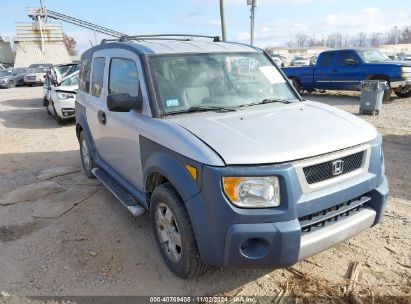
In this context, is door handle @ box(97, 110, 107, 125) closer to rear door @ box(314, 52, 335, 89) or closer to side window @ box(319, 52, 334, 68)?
rear door @ box(314, 52, 335, 89)

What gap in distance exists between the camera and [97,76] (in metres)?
4.91

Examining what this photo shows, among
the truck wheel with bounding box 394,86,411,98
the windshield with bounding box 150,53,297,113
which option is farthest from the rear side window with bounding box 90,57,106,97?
the truck wheel with bounding box 394,86,411,98

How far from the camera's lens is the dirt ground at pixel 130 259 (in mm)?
3072

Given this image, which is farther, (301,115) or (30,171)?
(30,171)

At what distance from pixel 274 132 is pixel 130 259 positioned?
186 centimetres

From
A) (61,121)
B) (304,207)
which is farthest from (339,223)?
(61,121)

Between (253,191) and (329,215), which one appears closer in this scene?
(253,191)

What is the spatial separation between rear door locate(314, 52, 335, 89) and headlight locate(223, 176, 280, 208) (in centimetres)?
1267

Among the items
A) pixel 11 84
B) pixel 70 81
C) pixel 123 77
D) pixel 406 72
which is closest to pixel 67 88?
pixel 70 81

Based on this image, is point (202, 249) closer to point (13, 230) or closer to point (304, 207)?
point (304, 207)

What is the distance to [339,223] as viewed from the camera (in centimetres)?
282

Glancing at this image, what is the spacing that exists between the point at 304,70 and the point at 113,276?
13306 millimetres

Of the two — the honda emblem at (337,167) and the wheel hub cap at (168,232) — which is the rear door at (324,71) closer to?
the honda emblem at (337,167)

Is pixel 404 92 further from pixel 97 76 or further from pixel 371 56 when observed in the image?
pixel 97 76
